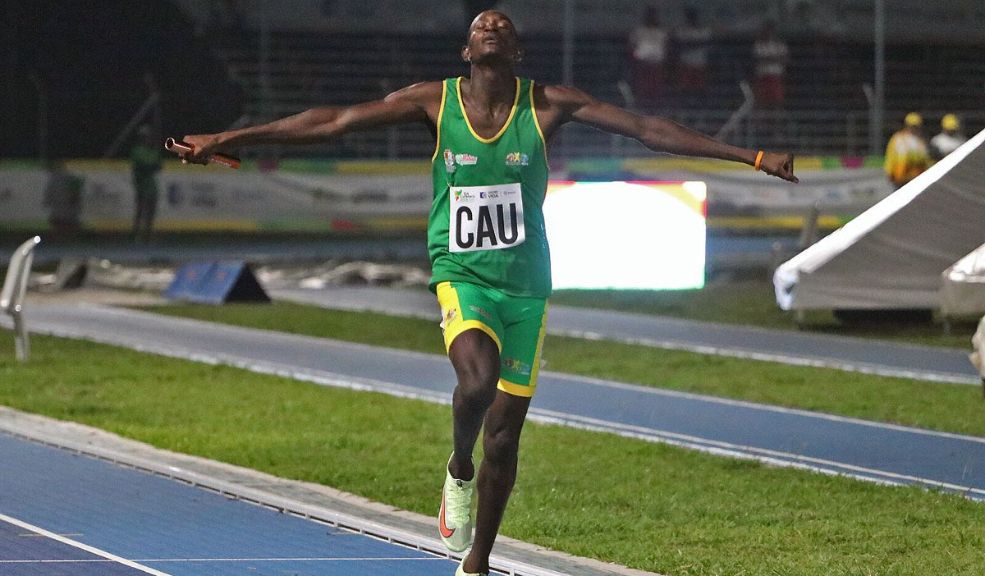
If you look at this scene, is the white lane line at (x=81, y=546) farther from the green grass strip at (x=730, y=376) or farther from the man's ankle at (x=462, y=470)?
the green grass strip at (x=730, y=376)

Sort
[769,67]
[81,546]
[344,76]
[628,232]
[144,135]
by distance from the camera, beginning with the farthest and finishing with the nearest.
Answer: [344,76]
[769,67]
[144,135]
[628,232]
[81,546]

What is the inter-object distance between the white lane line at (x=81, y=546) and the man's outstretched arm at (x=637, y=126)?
7.48 ft

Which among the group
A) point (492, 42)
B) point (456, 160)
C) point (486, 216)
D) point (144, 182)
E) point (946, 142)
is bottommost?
point (144, 182)

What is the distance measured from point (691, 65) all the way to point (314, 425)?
2290 centimetres

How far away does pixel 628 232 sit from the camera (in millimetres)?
19438

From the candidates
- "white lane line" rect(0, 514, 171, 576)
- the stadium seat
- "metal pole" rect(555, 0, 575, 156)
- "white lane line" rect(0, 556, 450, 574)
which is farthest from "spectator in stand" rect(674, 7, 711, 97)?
"white lane line" rect(0, 556, 450, 574)

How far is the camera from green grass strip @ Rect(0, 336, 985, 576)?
7.34 meters

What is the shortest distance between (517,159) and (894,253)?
439 inches

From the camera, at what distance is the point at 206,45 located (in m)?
32.8

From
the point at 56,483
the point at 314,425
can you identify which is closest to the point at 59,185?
the point at 314,425

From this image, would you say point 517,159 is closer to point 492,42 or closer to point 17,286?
point 492,42

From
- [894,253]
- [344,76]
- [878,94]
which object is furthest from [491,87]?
[344,76]

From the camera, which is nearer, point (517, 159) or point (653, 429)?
point (517, 159)

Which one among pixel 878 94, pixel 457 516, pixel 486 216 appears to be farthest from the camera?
pixel 878 94
